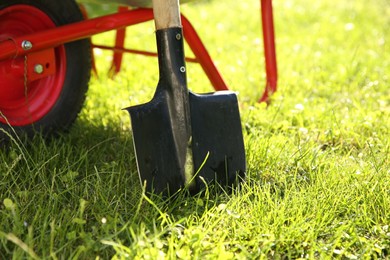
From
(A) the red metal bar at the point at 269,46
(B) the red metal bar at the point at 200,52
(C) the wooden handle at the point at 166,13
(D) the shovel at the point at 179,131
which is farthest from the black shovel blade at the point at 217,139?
(A) the red metal bar at the point at 269,46

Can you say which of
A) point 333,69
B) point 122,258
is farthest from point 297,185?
point 333,69

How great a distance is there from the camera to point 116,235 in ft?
5.41

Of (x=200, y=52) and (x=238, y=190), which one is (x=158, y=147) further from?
(x=200, y=52)

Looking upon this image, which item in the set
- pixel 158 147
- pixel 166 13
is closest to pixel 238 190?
pixel 158 147

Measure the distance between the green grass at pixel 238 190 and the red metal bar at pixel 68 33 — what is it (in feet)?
1.09

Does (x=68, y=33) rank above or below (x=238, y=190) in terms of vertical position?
above

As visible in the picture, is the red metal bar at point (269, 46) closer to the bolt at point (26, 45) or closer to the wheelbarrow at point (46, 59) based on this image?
the wheelbarrow at point (46, 59)

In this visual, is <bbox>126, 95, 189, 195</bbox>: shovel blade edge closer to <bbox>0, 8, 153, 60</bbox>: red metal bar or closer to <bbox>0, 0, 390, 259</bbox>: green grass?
<bbox>0, 0, 390, 259</bbox>: green grass

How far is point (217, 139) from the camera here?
202 centimetres

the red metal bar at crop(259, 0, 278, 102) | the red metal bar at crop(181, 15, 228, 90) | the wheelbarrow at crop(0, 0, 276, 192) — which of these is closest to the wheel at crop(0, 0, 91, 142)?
the wheelbarrow at crop(0, 0, 276, 192)

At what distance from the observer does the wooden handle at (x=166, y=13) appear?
78.0 inches

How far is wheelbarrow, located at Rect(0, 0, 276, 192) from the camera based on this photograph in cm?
214

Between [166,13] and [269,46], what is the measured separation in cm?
90

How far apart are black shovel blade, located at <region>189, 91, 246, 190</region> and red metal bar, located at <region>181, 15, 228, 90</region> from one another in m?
0.40
